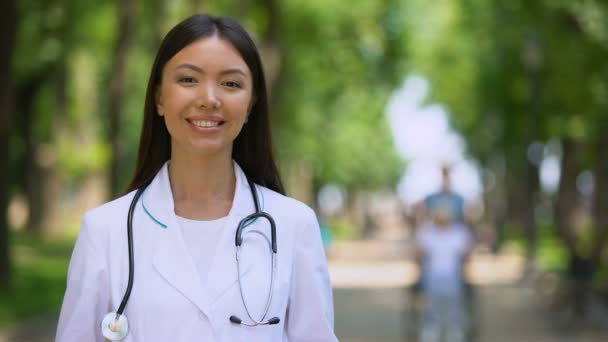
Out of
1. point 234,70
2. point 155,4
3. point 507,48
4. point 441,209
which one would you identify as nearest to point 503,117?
point 507,48

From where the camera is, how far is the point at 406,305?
1941 centimetres

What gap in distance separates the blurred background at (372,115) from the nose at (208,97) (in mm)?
8940

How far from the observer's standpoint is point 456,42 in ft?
135

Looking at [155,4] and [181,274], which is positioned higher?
[155,4]

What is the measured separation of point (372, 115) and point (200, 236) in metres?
35.5

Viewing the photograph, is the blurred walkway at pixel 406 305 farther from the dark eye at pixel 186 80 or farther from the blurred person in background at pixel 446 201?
the dark eye at pixel 186 80

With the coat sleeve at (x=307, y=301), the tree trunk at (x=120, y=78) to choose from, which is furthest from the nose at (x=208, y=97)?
the tree trunk at (x=120, y=78)

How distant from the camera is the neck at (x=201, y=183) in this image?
9.09 ft

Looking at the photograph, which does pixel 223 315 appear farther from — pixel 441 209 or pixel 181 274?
pixel 441 209

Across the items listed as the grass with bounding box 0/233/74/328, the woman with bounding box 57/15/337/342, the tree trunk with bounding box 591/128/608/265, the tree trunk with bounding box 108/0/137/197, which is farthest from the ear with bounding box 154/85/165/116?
the tree trunk with bounding box 591/128/608/265

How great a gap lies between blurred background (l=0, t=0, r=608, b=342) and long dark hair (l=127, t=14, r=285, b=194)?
28.4 feet

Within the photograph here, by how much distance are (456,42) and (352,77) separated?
10235 mm

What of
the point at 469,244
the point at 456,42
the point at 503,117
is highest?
the point at 456,42

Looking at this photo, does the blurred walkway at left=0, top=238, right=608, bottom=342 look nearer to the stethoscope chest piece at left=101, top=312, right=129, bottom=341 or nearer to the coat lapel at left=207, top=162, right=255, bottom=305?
the coat lapel at left=207, top=162, right=255, bottom=305
